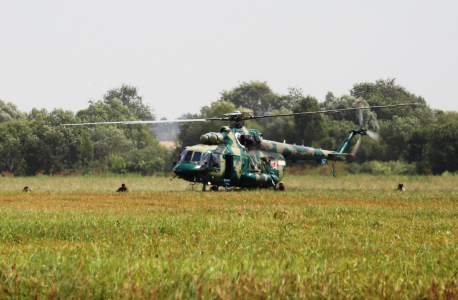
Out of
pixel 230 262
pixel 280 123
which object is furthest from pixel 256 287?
pixel 280 123

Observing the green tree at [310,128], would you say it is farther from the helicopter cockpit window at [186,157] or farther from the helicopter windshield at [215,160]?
the helicopter cockpit window at [186,157]

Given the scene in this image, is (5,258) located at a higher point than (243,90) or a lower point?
lower

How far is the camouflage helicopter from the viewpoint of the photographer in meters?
26.8

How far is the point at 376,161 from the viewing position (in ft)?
173

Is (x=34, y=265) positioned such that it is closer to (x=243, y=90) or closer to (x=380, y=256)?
(x=380, y=256)

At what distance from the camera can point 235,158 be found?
28.2 meters

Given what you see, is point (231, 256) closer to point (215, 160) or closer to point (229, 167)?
point (215, 160)

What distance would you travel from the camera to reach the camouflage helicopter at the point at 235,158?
88.0 feet

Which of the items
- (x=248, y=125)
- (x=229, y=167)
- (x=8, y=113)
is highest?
(x=8, y=113)

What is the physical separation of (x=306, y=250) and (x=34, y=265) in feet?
12.9

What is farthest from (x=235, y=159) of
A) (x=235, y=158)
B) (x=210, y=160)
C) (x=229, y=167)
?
(x=210, y=160)

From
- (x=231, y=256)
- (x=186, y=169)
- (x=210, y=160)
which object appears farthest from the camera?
(x=210, y=160)

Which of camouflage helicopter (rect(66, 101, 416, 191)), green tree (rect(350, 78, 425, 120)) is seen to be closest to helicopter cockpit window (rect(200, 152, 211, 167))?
camouflage helicopter (rect(66, 101, 416, 191))

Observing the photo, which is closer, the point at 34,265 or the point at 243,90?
the point at 34,265
